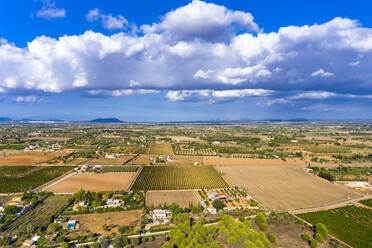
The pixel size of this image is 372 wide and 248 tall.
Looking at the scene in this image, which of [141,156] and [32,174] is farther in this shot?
[141,156]

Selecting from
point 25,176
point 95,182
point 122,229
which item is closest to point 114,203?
point 122,229

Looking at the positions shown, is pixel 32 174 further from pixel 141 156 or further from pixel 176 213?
pixel 176 213

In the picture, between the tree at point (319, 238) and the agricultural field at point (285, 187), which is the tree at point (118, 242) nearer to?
the tree at point (319, 238)

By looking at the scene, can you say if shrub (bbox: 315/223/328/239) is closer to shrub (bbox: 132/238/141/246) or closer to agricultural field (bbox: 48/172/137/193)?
shrub (bbox: 132/238/141/246)

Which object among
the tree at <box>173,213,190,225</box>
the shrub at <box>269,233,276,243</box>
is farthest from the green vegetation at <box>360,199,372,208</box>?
the tree at <box>173,213,190,225</box>

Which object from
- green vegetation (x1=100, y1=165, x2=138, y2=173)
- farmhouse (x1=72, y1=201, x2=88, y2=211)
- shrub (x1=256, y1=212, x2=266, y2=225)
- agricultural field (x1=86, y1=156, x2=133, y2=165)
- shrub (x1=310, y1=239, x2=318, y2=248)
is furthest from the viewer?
agricultural field (x1=86, y1=156, x2=133, y2=165)

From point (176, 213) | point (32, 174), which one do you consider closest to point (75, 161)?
point (32, 174)
